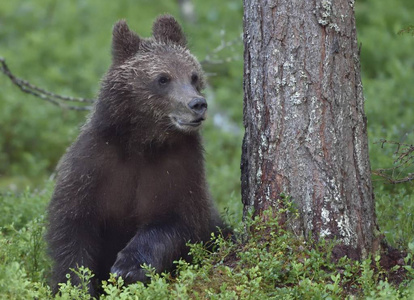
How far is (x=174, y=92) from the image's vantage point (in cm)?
651

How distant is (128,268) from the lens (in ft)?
19.9

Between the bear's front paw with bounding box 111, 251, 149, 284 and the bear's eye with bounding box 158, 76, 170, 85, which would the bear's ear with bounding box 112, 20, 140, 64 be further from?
the bear's front paw with bounding box 111, 251, 149, 284

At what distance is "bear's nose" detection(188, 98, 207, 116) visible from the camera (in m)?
6.23

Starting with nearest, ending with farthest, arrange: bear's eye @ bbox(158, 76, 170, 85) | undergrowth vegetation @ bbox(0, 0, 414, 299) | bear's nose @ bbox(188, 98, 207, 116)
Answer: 1. undergrowth vegetation @ bbox(0, 0, 414, 299)
2. bear's nose @ bbox(188, 98, 207, 116)
3. bear's eye @ bbox(158, 76, 170, 85)

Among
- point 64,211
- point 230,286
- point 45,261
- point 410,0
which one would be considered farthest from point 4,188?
point 410,0

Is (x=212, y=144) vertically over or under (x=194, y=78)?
over

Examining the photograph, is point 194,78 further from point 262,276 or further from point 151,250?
point 262,276

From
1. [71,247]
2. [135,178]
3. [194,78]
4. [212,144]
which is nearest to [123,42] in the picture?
[194,78]

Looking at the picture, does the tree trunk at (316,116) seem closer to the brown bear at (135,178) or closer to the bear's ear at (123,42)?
the brown bear at (135,178)

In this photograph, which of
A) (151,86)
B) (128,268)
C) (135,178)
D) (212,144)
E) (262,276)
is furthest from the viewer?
(212,144)

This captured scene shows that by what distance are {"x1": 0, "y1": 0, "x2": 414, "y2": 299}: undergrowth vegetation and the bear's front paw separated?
0.15 meters

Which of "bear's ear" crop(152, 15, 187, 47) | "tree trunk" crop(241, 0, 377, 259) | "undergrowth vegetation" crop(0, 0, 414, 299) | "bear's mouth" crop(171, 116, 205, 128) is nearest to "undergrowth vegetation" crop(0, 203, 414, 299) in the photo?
"undergrowth vegetation" crop(0, 0, 414, 299)

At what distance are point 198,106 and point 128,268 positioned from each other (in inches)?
58.1

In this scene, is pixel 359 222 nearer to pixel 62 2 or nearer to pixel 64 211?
pixel 64 211
